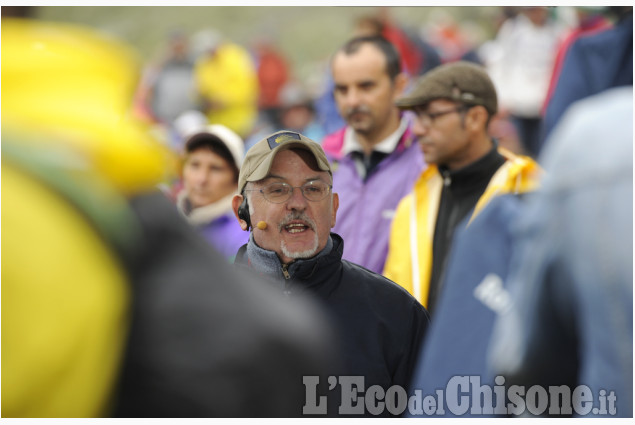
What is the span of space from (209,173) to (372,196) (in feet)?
3.57

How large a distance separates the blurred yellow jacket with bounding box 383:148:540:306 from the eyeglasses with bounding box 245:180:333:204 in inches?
35.4

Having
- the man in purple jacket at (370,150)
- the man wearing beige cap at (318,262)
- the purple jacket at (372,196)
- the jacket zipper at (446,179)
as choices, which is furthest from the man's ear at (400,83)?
the man wearing beige cap at (318,262)

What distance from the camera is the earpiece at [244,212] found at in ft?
12.6

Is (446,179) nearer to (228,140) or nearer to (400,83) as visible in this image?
(400,83)

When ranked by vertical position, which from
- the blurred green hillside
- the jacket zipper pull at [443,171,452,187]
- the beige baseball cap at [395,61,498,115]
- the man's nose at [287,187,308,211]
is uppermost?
the blurred green hillside

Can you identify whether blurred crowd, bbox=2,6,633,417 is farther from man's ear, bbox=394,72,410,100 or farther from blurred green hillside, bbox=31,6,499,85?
blurred green hillside, bbox=31,6,499,85

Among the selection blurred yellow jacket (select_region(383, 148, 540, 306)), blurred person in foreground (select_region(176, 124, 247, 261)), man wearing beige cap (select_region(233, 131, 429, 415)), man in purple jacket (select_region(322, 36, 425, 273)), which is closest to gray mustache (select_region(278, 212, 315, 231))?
man wearing beige cap (select_region(233, 131, 429, 415))

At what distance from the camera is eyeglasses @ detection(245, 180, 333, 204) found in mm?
3732

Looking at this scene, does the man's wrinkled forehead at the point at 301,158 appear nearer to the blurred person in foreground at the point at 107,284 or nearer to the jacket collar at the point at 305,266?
the jacket collar at the point at 305,266

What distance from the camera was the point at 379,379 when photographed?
3.26m

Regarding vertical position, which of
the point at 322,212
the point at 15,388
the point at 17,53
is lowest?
the point at 15,388
